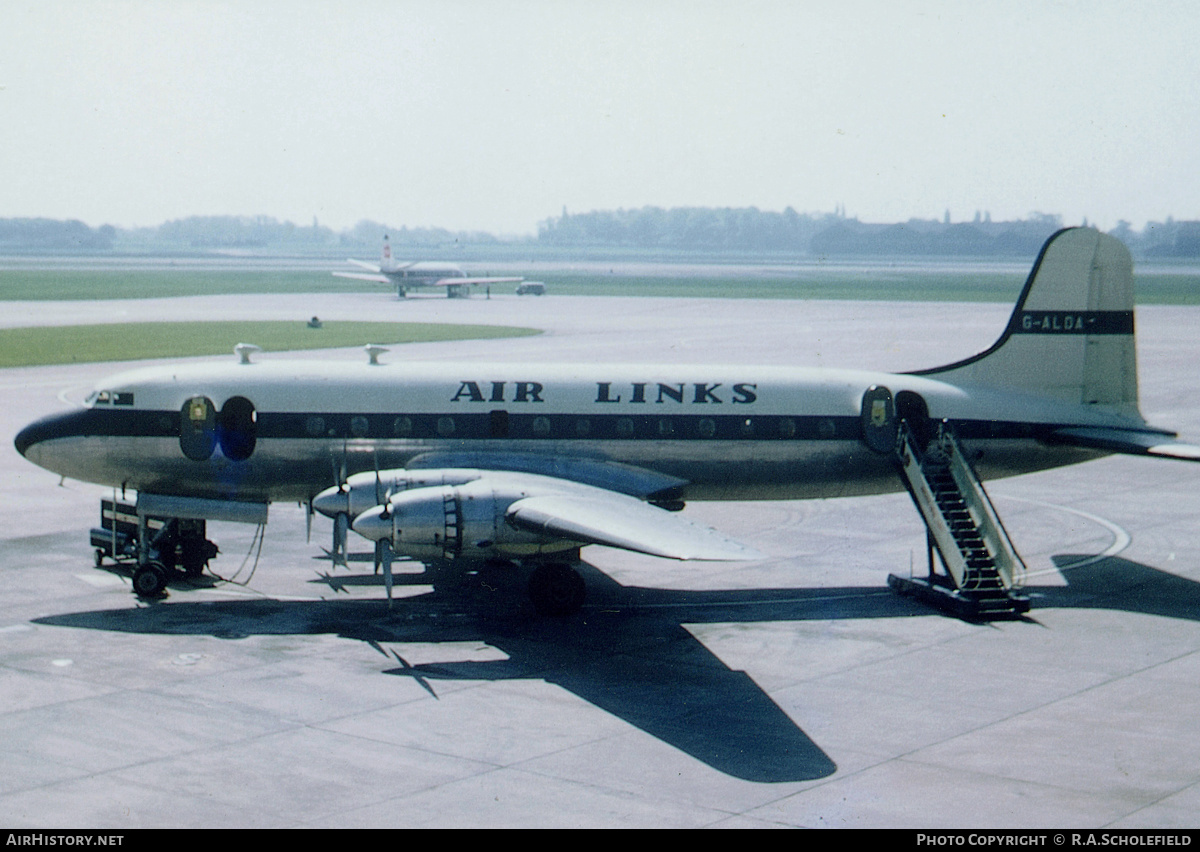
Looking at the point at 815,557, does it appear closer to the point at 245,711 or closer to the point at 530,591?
the point at 530,591

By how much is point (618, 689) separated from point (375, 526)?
15.8 ft

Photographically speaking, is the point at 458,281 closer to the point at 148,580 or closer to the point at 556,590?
the point at 148,580

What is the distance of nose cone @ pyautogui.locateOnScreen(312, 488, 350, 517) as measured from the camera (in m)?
22.2

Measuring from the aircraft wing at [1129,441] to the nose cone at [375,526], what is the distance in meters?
13.4

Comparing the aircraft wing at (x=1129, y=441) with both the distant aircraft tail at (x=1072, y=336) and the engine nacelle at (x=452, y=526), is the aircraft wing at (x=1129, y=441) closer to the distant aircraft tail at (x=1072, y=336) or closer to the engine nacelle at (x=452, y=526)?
the distant aircraft tail at (x=1072, y=336)

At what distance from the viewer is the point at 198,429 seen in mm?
24328

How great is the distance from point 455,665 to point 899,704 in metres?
6.49

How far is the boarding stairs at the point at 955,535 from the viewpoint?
23.2 m

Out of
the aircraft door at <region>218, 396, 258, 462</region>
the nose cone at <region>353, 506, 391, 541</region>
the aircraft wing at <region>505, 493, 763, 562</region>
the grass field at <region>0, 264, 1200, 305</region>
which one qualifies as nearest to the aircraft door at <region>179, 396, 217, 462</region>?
the aircraft door at <region>218, 396, 258, 462</region>

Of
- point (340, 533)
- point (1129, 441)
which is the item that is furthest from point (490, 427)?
Result: point (1129, 441)

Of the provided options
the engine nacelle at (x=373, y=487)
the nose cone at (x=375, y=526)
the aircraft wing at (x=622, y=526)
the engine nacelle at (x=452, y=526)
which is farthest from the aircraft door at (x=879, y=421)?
the nose cone at (x=375, y=526)

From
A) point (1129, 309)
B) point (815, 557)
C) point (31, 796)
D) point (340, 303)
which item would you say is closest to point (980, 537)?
point (815, 557)

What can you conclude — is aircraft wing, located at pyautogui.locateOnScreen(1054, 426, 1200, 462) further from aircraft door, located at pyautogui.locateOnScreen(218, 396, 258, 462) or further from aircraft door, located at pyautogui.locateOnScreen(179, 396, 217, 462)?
aircraft door, located at pyautogui.locateOnScreen(179, 396, 217, 462)

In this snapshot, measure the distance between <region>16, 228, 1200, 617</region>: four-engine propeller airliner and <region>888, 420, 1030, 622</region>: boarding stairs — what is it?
42 millimetres
